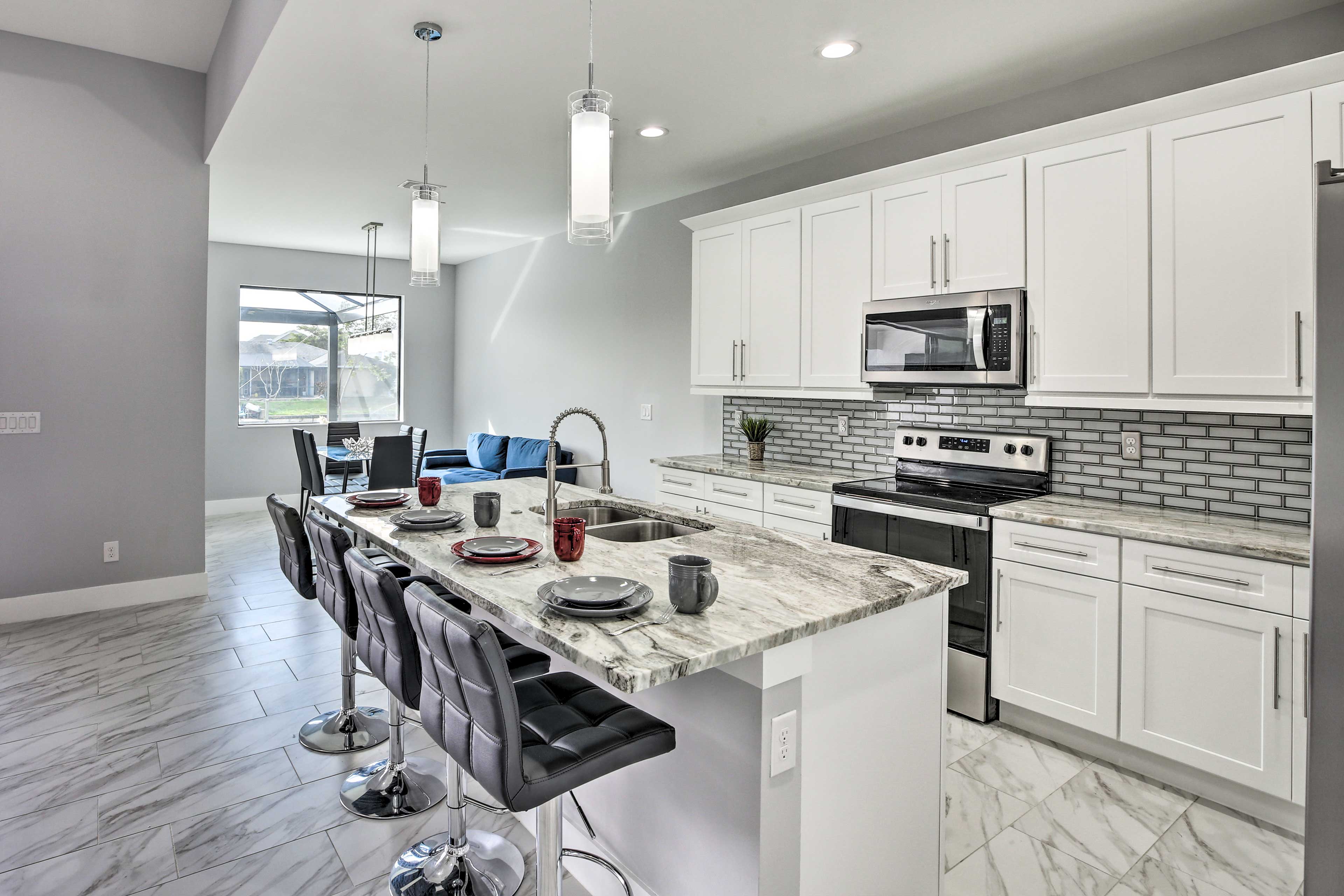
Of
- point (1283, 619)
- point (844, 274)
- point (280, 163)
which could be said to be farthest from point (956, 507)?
point (280, 163)

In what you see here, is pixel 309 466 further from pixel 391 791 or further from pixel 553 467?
pixel 553 467

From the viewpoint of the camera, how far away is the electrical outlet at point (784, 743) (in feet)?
4.77

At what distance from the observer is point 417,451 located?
22.6 feet

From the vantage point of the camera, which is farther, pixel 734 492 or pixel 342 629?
pixel 734 492

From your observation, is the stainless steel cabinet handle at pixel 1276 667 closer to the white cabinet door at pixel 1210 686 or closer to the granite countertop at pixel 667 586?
the white cabinet door at pixel 1210 686

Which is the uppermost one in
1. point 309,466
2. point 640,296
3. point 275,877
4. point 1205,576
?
point 640,296

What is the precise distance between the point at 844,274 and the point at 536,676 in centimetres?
271

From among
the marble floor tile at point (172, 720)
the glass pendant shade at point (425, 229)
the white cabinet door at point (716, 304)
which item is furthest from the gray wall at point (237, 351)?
the glass pendant shade at point (425, 229)

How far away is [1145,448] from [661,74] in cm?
257

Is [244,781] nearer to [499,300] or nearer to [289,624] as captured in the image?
[289,624]

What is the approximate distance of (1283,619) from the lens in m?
2.19

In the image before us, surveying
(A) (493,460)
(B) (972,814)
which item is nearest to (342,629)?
(B) (972,814)

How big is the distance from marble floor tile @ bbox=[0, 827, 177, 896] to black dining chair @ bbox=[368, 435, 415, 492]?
148 inches

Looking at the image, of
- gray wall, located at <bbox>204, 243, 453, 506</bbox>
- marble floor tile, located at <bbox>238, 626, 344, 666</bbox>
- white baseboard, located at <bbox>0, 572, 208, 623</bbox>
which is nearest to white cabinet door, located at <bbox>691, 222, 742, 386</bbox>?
marble floor tile, located at <bbox>238, 626, 344, 666</bbox>
